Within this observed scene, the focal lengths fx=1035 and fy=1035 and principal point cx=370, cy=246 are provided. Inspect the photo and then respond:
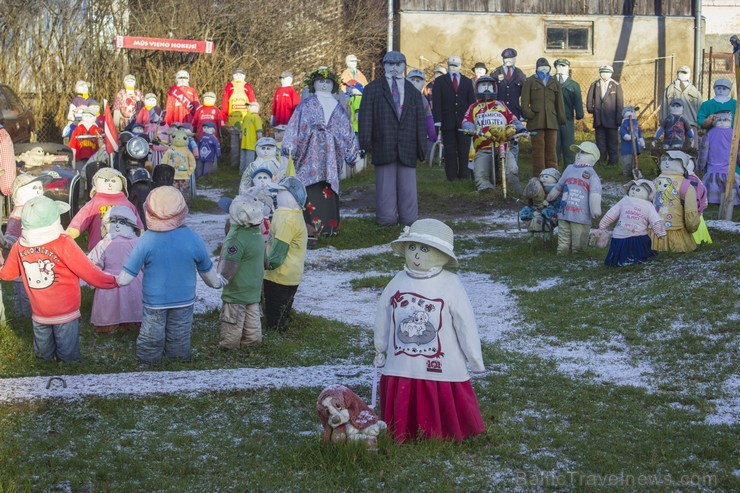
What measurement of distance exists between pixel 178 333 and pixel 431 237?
7.70 feet

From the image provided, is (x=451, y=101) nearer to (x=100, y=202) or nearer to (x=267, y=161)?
(x=267, y=161)

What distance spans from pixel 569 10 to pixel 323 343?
63.7 feet

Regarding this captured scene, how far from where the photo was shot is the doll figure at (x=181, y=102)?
800 inches

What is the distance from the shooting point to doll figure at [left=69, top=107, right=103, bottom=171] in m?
17.9

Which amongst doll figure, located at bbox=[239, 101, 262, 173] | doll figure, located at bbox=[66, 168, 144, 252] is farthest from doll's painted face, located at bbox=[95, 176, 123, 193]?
doll figure, located at bbox=[239, 101, 262, 173]

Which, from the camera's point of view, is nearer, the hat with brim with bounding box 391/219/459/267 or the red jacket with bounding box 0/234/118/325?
the hat with brim with bounding box 391/219/459/267

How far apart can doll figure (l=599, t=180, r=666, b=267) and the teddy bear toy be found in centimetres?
580

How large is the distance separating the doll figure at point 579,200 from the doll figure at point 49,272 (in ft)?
20.1

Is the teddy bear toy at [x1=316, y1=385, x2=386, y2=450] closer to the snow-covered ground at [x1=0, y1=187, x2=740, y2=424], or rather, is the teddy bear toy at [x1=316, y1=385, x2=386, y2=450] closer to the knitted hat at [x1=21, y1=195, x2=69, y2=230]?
the snow-covered ground at [x1=0, y1=187, x2=740, y2=424]

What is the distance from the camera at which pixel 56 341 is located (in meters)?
6.93

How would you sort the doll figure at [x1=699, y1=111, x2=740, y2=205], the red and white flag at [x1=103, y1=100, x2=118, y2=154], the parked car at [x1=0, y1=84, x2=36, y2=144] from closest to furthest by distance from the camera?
1. the red and white flag at [x1=103, y1=100, x2=118, y2=154]
2. the doll figure at [x1=699, y1=111, x2=740, y2=205]
3. the parked car at [x1=0, y1=84, x2=36, y2=144]

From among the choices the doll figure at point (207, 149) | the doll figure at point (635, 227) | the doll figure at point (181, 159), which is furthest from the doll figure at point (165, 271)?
the doll figure at point (207, 149)

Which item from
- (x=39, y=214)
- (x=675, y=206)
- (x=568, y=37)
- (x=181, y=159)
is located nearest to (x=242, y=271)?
(x=39, y=214)

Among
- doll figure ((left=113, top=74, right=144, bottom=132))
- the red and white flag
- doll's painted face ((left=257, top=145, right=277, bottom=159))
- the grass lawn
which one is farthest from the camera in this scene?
doll figure ((left=113, top=74, right=144, bottom=132))
